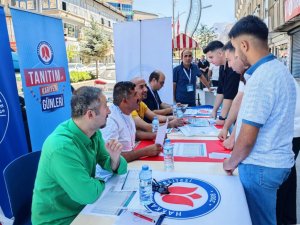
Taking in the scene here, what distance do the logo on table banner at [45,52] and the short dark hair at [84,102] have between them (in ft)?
5.17

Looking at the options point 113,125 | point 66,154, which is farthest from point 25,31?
point 66,154

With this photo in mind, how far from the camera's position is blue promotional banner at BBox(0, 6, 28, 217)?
7.69 feet

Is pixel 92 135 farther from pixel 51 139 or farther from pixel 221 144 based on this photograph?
pixel 221 144

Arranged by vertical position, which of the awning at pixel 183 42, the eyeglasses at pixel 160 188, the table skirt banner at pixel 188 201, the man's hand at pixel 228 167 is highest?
the awning at pixel 183 42

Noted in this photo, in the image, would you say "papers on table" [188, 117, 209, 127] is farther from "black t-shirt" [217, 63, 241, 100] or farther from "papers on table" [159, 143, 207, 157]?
"papers on table" [159, 143, 207, 157]

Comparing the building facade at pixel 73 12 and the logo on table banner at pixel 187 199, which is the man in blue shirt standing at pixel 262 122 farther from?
the building facade at pixel 73 12

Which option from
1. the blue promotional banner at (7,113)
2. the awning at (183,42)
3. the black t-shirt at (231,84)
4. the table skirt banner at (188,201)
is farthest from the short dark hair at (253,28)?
the awning at (183,42)

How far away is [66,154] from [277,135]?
0.95m

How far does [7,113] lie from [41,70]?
59 centimetres

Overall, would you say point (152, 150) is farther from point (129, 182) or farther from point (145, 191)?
point (145, 191)

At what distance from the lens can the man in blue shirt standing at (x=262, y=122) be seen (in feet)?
4.07

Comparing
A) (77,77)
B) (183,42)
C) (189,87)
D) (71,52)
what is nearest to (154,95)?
(189,87)

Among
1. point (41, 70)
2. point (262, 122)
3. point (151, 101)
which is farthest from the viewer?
point (151, 101)

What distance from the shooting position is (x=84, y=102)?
4.66 feet
